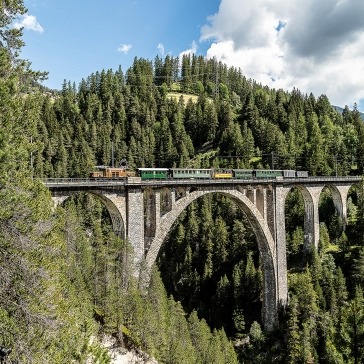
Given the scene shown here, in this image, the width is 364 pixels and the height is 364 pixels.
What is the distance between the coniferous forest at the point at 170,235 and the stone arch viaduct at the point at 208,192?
1.88 m

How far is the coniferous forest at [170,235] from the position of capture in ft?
38.7

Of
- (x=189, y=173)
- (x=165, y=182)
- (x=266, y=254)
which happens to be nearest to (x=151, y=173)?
(x=165, y=182)

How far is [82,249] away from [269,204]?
22.7 m

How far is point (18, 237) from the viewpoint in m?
11.4

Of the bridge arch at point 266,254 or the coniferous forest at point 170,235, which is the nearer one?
the coniferous forest at point 170,235

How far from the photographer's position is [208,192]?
36.3 m

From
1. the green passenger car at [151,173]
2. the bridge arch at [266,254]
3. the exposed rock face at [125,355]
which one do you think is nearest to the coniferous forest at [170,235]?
the exposed rock face at [125,355]

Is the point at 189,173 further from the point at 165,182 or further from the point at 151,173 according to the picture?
the point at 151,173

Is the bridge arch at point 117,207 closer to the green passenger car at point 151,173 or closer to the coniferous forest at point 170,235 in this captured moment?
the coniferous forest at point 170,235

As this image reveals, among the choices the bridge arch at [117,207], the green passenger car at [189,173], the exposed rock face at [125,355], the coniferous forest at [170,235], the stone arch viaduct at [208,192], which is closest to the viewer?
the coniferous forest at [170,235]

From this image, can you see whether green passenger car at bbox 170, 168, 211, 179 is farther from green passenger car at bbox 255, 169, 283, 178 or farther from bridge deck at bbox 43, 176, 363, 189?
green passenger car at bbox 255, 169, 283, 178

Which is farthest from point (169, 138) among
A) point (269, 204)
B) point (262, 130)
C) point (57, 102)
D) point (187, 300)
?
point (269, 204)

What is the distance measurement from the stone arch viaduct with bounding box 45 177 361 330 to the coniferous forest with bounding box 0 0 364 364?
6.17 ft

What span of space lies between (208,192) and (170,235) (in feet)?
143
